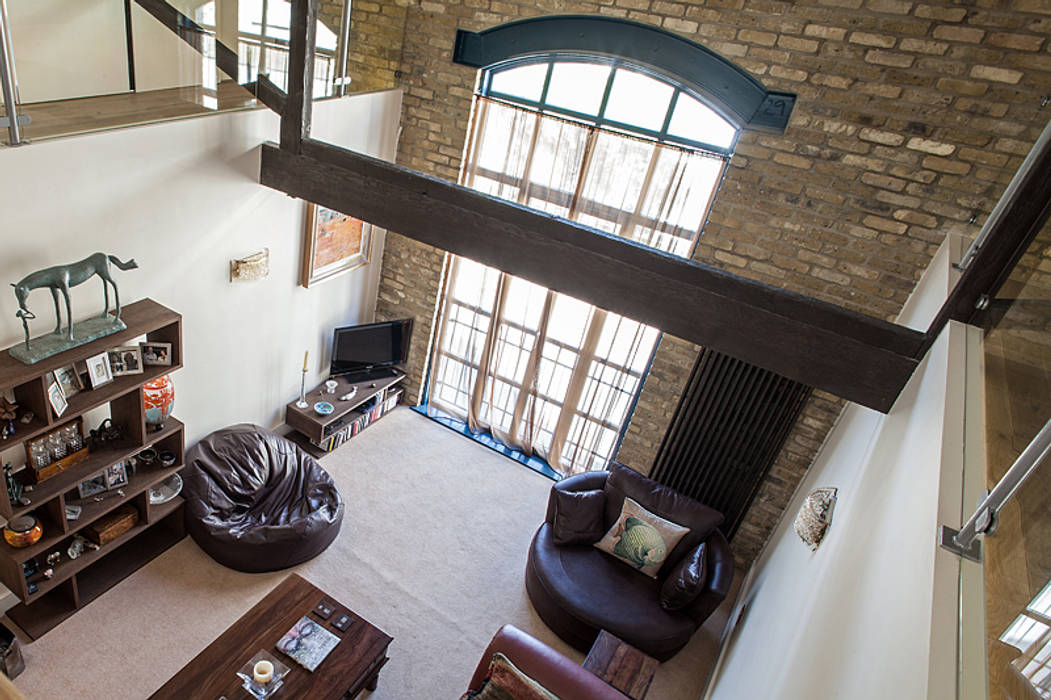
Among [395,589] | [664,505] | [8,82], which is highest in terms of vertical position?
[8,82]

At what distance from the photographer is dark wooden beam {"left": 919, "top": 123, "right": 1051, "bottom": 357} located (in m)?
2.08

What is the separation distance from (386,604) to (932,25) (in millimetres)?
5049

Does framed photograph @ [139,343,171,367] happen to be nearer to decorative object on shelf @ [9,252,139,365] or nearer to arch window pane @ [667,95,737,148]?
decorative object on shelf @ [9,252,139,365]

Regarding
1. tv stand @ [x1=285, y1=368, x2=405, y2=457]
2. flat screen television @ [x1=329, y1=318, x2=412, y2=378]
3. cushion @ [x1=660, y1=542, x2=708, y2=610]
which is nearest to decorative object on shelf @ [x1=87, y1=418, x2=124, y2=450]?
tv stand @ [x1=285, y1=368, x2=405, y2=457]

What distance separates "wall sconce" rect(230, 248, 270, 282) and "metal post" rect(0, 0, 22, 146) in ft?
5.26

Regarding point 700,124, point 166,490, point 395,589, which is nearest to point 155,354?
point 166,490

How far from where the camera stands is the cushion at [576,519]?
4.77 metres

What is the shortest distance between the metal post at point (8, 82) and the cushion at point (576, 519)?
3.92 metres

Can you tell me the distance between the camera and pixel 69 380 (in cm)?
352

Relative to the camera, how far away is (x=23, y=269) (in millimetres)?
3223

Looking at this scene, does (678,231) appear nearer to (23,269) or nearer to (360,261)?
(360,261)

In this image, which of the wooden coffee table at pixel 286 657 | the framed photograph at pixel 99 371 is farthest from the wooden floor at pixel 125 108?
the wooden coffee table at pixel 286 657

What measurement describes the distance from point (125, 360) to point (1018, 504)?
167 inches

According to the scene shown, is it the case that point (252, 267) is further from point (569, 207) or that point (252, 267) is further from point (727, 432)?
point (727, 432)
